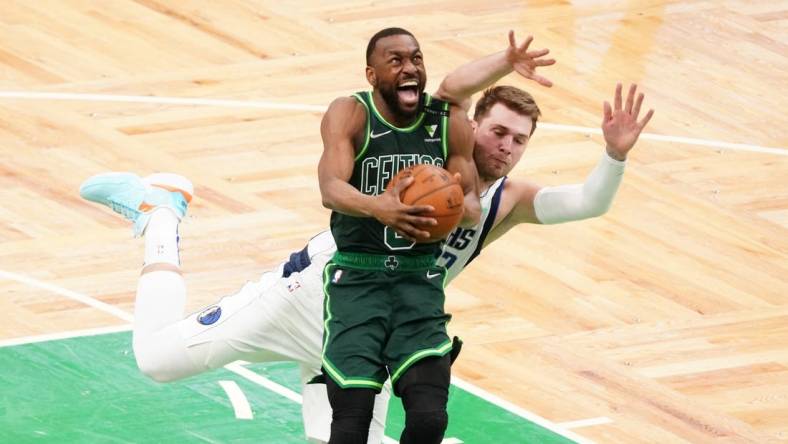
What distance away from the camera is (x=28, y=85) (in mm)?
14766

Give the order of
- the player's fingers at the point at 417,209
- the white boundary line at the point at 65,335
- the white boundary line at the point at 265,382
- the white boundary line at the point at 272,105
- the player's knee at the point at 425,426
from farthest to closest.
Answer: the white boundary line at the point at 272,105 → the white boundary line at the point at 65,335 → the white boundary line at the point at 265,382 → the player's knee at the point at 425,426 → the player's fingers at the point at 417,209

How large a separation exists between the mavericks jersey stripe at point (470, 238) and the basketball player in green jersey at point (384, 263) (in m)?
0.49

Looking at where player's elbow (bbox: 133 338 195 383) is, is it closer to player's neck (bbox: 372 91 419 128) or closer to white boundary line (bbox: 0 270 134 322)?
player's neck (bbox: 372 91 419 128)

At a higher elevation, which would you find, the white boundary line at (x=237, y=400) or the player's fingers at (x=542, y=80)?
the player's fingers at (x=542, y=80)

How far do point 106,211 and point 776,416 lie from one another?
4496 millimetres

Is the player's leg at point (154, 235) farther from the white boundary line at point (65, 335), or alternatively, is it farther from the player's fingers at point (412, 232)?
the player's fingers at point (412, 232)

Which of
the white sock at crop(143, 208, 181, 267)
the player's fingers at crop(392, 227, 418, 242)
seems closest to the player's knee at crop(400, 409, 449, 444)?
the player's fingers at crop(392, 227, 418, 242)

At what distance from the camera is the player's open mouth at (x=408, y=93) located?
28.0ft

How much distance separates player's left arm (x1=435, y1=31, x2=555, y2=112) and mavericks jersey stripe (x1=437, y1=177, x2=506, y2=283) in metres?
0.67

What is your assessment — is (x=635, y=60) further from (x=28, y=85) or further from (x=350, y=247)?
(x=350, y=247)

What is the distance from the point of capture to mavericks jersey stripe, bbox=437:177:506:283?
30.6 feet

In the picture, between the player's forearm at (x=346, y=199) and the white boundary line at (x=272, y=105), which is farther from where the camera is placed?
the white boundary line at (x=272, y=105)

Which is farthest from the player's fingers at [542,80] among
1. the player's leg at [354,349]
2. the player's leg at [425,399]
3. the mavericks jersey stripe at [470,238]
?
the player's leg at [425,399]

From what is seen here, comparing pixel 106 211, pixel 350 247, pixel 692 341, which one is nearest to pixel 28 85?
pixel 106 211
